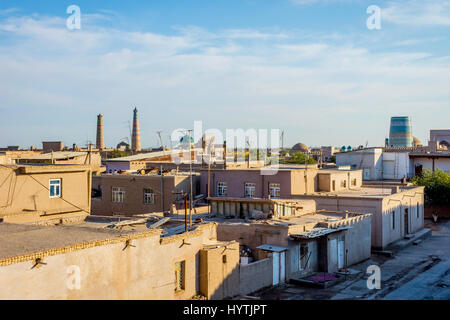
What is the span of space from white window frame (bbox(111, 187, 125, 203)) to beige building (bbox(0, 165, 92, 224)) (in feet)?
22.0

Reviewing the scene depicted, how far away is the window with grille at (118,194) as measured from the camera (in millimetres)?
30188

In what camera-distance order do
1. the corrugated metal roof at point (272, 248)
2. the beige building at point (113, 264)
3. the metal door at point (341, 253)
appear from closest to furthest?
→ the beige building at point (113, 264) < the corrugated metal roof at point (272, 248) < the metal door at point (341, 253)

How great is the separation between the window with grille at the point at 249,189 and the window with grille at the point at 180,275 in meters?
16.3

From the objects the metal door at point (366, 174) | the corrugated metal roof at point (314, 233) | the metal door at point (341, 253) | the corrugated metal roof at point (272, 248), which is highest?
the metal door at point (366, 174)

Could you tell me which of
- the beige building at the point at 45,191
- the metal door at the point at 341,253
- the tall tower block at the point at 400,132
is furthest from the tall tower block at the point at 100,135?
Result: the metal door at the point at 341,253

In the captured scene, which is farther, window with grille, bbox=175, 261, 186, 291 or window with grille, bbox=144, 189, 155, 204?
window with grille, bbox=144, 189, 155, 204

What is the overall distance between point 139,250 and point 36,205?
10.3 m

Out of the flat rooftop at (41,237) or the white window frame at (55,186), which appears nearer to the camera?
the flat rooftop at (41,237)

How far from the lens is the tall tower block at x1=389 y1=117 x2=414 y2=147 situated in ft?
371

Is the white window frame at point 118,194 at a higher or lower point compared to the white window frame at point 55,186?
lower

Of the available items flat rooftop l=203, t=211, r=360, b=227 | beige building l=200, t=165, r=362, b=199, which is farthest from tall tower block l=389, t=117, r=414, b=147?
flat rooftop l=203, t=211, r=360, b=227

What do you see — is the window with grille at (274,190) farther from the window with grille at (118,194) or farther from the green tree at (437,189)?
the green tree at (437,189)

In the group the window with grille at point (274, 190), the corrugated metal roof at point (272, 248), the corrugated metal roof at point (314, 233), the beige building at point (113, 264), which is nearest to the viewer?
the beige building at point (113, 264)

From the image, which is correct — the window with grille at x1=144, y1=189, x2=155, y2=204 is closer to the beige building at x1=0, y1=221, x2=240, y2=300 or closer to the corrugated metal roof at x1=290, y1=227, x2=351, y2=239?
the corrugated metal roof at x1=290, y1=227, x2=351, y2=239
